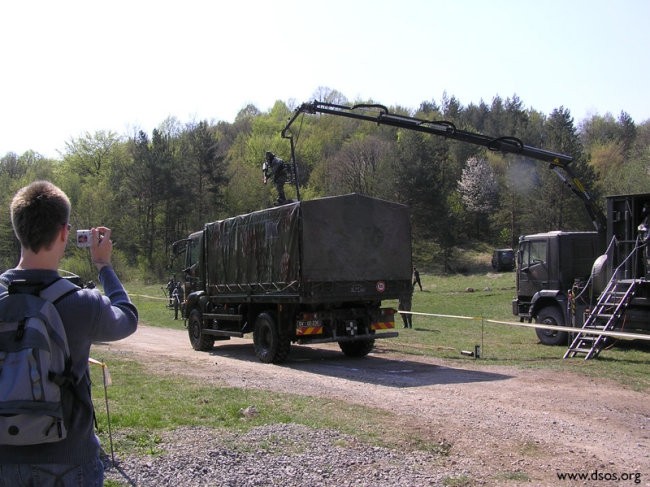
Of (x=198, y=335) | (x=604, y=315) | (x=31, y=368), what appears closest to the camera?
(x=31, y=368)

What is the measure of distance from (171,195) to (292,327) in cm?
4621

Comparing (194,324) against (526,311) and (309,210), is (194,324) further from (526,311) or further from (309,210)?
(526,311)

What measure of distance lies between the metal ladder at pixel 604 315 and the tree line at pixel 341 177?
26.9 metres

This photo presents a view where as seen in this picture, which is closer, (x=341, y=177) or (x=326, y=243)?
(x=326, y=243)

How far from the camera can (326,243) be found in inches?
537

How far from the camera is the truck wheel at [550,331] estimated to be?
17.3m

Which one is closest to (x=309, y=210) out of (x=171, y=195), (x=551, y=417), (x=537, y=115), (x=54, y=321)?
(x=551, y=417)

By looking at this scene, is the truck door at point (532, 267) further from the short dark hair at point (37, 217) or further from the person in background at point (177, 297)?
the short dark hair at point (37, 217)

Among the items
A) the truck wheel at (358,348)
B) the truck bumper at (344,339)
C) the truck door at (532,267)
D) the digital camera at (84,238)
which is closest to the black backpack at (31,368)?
the digital camera at (84,238)

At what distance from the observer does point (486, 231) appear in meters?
69.1

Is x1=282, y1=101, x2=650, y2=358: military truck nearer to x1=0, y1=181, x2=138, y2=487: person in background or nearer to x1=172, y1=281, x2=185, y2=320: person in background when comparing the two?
x1=172, y1=281, x2=185, y2=320: person in background

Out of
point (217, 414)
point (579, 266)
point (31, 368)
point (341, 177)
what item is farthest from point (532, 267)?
point (341, 177)

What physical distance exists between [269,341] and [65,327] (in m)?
11.8

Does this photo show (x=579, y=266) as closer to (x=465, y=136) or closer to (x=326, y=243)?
(x=465, y=136)
